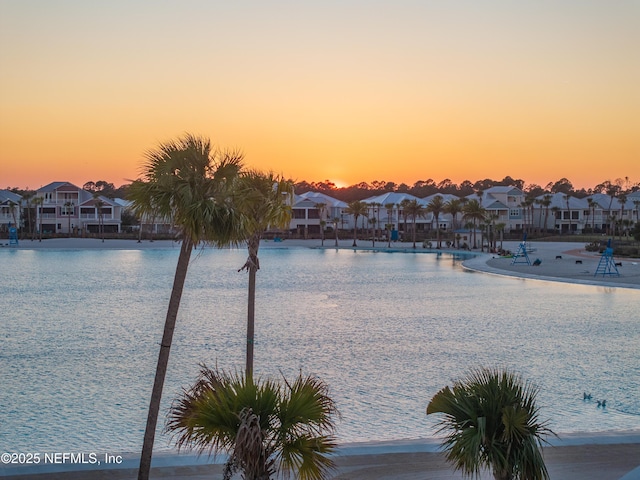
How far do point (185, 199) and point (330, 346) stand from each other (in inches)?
551

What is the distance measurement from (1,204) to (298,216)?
41833mm

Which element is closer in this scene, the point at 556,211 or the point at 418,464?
the point at 418,464

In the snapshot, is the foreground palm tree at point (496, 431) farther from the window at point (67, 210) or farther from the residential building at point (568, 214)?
the residential building at point (568, 214)

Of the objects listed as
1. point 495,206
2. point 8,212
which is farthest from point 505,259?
point 8,212

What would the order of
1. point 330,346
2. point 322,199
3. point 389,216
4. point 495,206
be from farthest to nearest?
point 322,199 → point 389,216 → point 495,206 → point 330,346

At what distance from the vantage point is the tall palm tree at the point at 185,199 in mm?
8453

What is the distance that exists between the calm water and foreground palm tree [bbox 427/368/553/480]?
14.7 feet

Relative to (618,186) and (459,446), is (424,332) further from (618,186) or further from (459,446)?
(618,186)

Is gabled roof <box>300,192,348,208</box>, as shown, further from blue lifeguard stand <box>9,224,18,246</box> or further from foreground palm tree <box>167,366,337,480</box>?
foreground palm tree <box>167,366,337,480</box>

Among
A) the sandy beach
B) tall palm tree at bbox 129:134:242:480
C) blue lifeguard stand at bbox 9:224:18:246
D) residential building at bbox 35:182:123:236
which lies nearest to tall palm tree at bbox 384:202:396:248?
residential building at bbox 35:182:123:236

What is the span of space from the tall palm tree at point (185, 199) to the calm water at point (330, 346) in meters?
1.65

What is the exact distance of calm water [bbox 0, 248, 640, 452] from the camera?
13922mm

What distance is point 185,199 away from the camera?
8.41 metres

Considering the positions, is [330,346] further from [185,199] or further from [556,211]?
[556,211]
